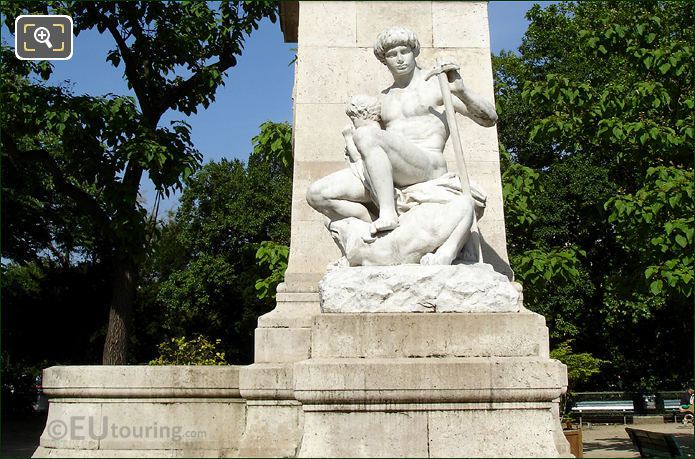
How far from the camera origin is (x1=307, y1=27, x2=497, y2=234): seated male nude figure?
7965 mm

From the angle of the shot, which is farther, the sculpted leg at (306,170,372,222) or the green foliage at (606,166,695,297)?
the green foliage at (606,166,695,297)

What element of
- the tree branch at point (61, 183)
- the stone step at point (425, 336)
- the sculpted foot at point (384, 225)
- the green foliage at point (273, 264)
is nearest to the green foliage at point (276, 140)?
the green foliage at point (273, 264)

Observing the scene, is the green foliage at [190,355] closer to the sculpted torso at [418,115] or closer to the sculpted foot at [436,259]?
the sculpted torso at [418,115]

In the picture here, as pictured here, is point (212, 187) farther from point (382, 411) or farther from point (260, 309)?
point (382, 411)

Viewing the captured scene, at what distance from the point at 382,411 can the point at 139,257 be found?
14.8 meters

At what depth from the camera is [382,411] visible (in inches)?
265

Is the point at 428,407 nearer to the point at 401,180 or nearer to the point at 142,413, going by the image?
the point at 401,180

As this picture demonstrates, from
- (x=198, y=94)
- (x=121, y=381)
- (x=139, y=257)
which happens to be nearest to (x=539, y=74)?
(x=198, y=94)

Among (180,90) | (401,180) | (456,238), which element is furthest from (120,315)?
(456,238)

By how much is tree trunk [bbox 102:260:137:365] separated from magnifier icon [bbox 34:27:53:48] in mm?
6810

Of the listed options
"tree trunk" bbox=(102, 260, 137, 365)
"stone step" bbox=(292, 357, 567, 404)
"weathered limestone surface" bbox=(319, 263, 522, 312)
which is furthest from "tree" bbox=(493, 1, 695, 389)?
"tree trunk" bbox=(102, 260, 137, 365)

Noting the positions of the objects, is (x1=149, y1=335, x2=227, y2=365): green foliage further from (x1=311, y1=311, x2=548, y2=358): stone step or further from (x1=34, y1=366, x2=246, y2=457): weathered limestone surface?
(x1=311, y1=311, x2=548, y2=358): stone step

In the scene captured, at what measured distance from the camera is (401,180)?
825 cm

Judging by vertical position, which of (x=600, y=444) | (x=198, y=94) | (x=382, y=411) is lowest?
(x=600, y=444)
